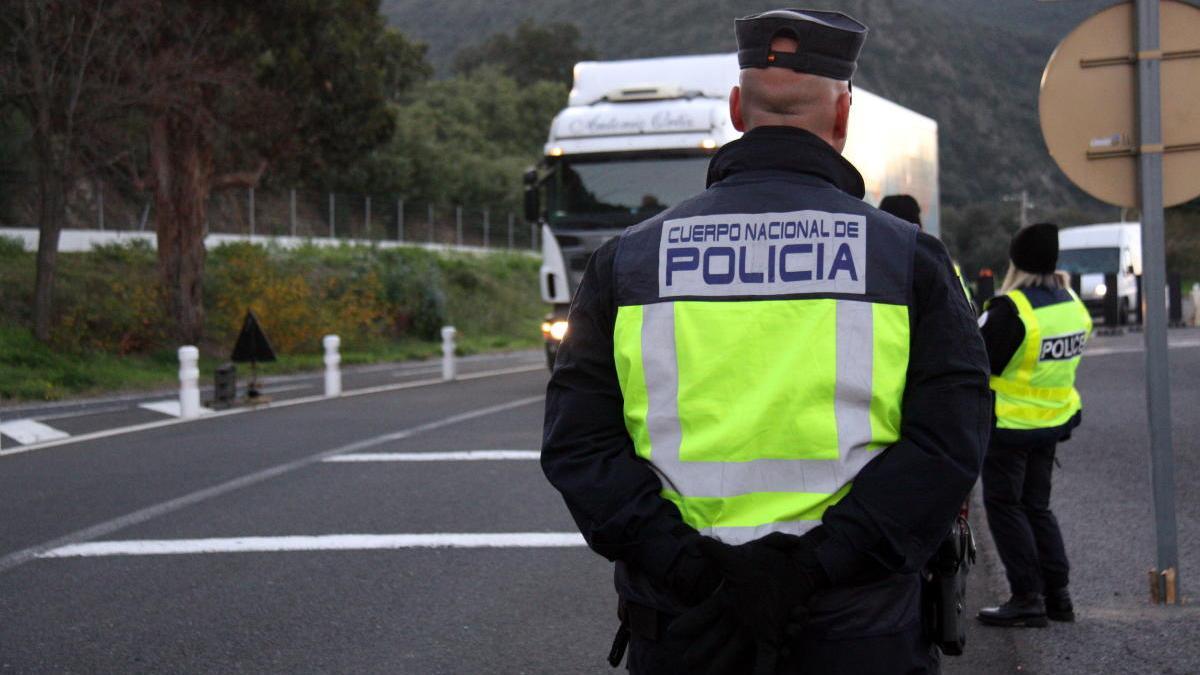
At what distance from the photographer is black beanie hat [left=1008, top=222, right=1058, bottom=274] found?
20.4ft

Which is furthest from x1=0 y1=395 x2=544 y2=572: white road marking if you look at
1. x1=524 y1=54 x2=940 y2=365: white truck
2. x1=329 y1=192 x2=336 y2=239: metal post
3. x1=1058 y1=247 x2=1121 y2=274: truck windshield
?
x1=329 y1=192 x2=336 y2=239: metal post

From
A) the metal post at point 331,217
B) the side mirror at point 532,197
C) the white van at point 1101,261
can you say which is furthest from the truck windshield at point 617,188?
the metal post at point 331,217

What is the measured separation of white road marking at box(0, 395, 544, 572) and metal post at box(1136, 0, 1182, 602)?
5553 mm

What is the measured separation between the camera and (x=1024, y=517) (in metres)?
6.11

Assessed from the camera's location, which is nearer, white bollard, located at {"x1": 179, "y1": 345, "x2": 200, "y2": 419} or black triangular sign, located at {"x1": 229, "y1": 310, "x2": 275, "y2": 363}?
white bollard, located at {"x1": 179, "y1": 345, "x2": 200, "y2": 419}

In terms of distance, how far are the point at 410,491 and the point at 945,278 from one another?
775 cm

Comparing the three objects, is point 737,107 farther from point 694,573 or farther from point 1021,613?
point 1021,613

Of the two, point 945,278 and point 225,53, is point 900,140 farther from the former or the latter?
point 945,278

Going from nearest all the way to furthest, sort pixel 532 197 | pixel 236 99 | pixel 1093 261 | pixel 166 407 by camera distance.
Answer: pixel 166 407
pixel 532 197
pixel 236 99
pixel 1093 261

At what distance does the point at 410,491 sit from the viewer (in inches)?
399

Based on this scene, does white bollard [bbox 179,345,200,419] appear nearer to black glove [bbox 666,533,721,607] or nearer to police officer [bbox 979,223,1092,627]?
police officer [bbox 979,223,1092,627]

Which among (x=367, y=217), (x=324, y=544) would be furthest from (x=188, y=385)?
(x=367, y=217)

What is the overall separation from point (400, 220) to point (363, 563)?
38.4 metres

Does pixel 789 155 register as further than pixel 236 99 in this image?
No
